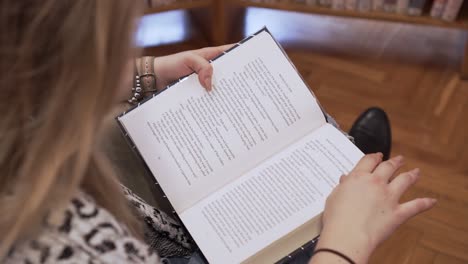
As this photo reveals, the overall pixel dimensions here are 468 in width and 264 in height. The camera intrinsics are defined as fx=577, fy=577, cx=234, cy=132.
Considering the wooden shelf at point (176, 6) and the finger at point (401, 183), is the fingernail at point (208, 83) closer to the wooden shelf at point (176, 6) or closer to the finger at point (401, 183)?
the finger at point (401, 183)

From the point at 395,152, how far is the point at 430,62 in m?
0.39

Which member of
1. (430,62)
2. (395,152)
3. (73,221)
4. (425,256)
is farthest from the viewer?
(430,62)

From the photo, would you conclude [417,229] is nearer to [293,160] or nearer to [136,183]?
[293,160]

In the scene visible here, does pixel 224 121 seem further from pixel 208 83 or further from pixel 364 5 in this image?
pixel 364 5

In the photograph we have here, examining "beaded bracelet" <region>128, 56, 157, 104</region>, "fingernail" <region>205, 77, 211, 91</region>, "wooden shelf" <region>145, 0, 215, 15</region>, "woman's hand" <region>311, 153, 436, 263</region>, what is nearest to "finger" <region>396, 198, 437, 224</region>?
"woman's hand" <region>311, 153, 436, 263</region>

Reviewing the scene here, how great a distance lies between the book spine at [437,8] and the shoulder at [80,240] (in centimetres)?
127

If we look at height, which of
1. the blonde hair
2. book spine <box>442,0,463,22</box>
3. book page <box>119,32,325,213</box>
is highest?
the blonde hair

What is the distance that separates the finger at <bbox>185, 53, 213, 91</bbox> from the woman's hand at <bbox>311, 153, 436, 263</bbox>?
0.25 m

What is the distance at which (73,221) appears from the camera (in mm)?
518

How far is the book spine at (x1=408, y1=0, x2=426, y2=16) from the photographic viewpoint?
1567 mm

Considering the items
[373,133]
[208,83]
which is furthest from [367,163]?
[373,133]

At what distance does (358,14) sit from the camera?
1633 millimetres

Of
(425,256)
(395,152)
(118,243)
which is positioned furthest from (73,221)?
(395,152)

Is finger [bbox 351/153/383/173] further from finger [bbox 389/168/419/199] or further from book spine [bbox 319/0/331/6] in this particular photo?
book spine [bbox 319/0/331/6]
